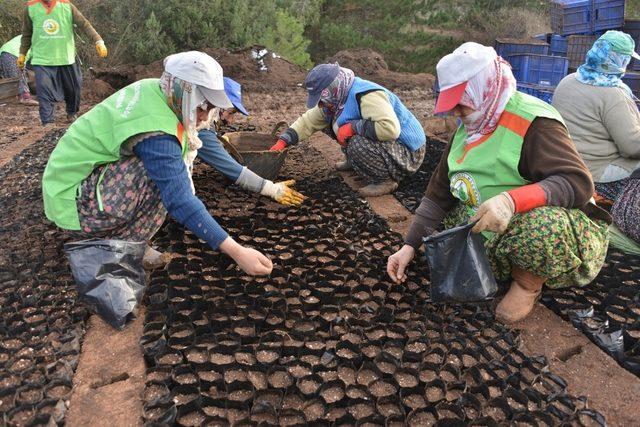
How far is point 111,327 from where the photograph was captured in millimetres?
1768

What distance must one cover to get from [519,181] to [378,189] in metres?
1.35

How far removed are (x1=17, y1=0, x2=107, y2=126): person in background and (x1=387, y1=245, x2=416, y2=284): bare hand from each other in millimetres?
4168

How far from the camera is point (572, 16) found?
621cm

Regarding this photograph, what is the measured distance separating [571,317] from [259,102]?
16.6 ft

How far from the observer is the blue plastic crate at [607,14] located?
5652 millimetres

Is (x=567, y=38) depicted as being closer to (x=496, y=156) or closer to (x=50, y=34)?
(x=496, y=156)

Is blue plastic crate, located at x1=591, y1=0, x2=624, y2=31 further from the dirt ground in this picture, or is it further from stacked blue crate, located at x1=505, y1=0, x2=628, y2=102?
the dirt ground

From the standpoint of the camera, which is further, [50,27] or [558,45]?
[558,45]

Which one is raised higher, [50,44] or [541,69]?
[50,44]

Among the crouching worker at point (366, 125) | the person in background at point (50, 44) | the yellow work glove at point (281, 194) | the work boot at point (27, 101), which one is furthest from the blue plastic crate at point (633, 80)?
the work boot at point (27, 101)

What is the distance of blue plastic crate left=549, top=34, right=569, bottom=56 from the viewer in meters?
6.80

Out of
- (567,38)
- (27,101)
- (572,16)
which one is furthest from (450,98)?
(27,101)

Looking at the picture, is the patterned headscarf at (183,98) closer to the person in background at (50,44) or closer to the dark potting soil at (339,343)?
the dark potting soil at (339,343)

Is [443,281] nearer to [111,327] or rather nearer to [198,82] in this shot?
[198,82]
